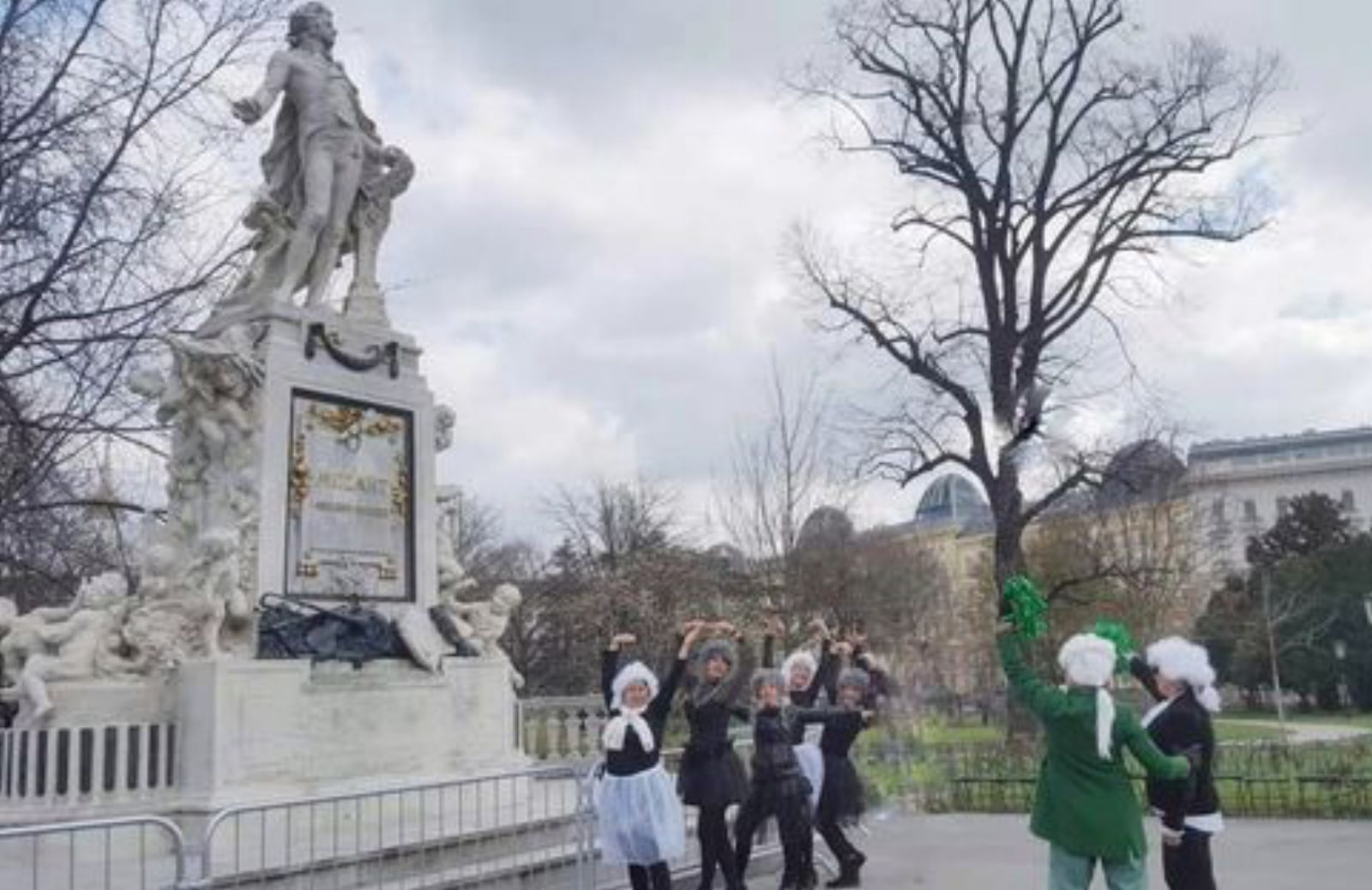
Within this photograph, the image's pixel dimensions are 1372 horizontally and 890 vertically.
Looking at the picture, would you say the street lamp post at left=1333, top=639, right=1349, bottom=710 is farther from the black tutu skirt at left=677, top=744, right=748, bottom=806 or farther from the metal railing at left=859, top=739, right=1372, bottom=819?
the black tutu skirt at left=677, top=744, right=748, bottom=806

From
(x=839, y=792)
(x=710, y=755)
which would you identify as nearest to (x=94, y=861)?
(x=710, y=755)

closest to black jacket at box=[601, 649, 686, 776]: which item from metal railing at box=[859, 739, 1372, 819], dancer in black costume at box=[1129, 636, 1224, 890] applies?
dancer in black costume at box=[1129, 636, 1224, 890]

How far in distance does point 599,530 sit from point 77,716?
3773 centimetres

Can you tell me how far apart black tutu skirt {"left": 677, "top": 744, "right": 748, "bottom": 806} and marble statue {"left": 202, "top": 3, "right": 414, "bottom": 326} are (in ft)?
15.9

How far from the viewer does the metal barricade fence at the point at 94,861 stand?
7.32 meters

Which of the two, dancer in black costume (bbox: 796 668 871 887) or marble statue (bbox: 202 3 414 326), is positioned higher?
marble statue (bbox: 202 3 414 326)

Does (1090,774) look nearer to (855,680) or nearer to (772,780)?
(772,780)

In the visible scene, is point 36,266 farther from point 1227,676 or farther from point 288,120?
point 1227,676

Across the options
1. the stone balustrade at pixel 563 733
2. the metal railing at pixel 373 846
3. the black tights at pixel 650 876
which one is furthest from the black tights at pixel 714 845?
the stone balustrade at pixel 563 733

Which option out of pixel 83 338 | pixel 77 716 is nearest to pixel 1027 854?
pixel 77 716

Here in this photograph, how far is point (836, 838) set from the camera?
10.9 meters

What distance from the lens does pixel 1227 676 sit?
58.3 m

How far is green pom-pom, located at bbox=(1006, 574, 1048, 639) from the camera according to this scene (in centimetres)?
721

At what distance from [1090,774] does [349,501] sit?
6.39 meters
